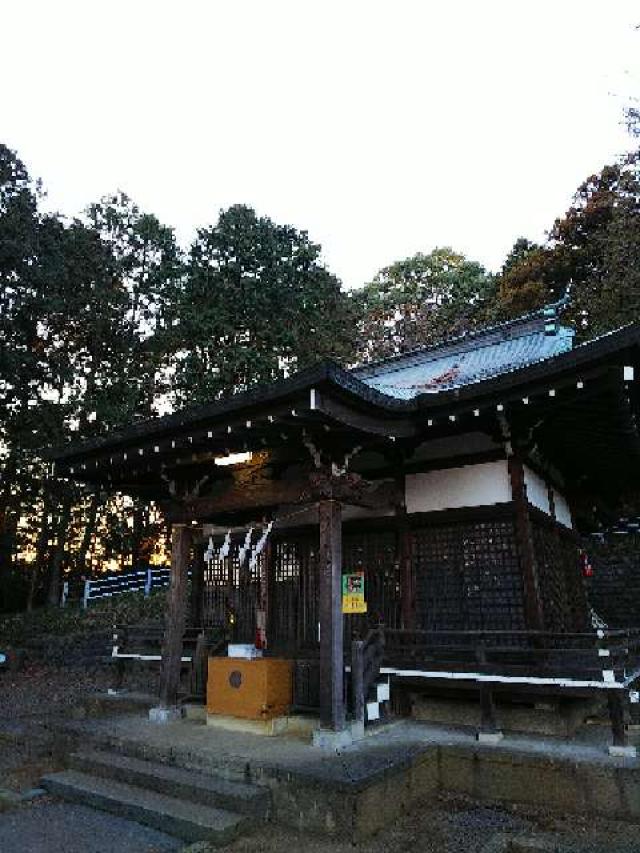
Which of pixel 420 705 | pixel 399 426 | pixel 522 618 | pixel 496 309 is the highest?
pixel 496 309

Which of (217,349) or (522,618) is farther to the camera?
(217,349)

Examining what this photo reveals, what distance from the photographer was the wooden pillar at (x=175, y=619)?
8.73 m

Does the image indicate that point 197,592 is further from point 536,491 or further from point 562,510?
point 562,510

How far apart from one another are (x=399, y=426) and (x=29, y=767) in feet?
21.9

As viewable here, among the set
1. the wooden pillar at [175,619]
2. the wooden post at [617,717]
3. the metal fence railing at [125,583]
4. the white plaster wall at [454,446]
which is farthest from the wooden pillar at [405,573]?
the metal fence railing at [125,583]

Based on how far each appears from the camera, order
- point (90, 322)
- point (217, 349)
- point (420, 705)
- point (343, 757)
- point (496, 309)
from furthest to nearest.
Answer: point (496, 309), point (217, 349), point (90, 322), point (420, 705), point (343, 757)

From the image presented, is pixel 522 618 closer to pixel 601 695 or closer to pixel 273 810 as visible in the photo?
pixel 601 695

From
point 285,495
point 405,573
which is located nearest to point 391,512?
point 405,573

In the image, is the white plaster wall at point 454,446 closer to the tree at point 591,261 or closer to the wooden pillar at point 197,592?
the wooden pillar at point 197,592

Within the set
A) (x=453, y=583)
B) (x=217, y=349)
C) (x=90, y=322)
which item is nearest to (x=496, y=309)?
(x=217, y=349)

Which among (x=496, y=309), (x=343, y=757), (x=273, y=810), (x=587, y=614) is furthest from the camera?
(x=496, y=309)

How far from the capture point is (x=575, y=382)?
6590 mm

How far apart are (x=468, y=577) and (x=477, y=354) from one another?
23.9 ft

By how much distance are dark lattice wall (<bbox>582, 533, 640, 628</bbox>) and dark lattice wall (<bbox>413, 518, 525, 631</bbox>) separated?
316 inches
